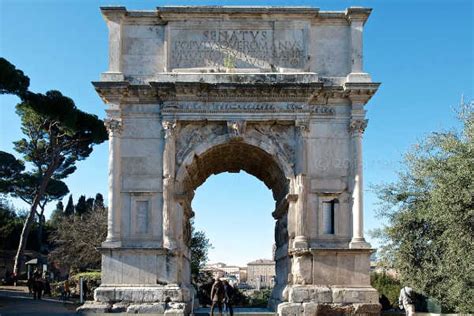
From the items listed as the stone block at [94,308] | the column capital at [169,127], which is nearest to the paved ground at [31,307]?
the stone block at [94,308]

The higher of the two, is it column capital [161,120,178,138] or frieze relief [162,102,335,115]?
frieze relief [162,102,335,115]

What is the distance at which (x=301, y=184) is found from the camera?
14109 millimetres

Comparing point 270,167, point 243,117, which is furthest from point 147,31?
point 270,167

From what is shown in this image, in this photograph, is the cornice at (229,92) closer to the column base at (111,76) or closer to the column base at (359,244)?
the column base at (111,76)

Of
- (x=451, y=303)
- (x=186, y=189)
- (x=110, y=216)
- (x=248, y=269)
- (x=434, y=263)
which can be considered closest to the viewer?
(x=451, y=303)

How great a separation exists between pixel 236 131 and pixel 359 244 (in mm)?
3773

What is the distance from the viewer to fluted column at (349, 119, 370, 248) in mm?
14016

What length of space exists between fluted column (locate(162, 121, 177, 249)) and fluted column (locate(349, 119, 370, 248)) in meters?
4.05

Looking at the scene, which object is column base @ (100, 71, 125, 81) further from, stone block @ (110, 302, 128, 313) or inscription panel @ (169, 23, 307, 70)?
stone block @ (110, 302, 128, 313)

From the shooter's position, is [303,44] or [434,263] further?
[434,263]

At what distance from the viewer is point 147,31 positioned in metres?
14.9

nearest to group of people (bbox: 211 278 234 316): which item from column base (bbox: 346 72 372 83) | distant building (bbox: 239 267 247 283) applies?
column base (bbox: 346 72 372 83)

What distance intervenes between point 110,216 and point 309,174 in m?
4.64

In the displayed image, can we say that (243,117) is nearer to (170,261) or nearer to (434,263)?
(170,261)
